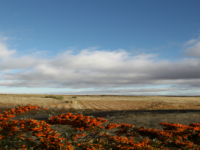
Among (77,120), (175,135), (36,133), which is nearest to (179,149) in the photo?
(175,135)

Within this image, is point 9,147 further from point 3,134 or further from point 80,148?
point 80,148

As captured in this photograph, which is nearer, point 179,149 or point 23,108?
point 179,149

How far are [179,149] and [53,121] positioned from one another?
671 cm

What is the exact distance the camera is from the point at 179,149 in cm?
899

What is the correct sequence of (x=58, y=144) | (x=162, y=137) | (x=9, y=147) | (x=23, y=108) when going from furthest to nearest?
(x=23, y=108) < (x=162, y=137) < (x=9, y=147) < (x=58, y=144)

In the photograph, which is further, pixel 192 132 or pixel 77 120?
pixel 192 132

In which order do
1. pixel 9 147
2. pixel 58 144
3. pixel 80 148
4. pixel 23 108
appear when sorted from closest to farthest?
1. pixel 58 144
2. pixel 80 148
3. pixel 9 147
4. pixel 23 108

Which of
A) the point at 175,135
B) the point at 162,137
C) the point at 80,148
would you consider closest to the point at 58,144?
the point at 80,148

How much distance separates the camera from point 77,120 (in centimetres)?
850

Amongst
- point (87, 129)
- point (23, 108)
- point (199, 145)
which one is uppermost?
point (23, 108)

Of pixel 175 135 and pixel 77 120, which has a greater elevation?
pixel 77 120

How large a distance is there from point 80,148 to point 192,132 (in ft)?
20.3

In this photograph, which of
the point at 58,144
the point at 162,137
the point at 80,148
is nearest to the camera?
the point at 58,144

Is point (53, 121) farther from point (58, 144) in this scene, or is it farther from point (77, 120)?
point (58, 144)
